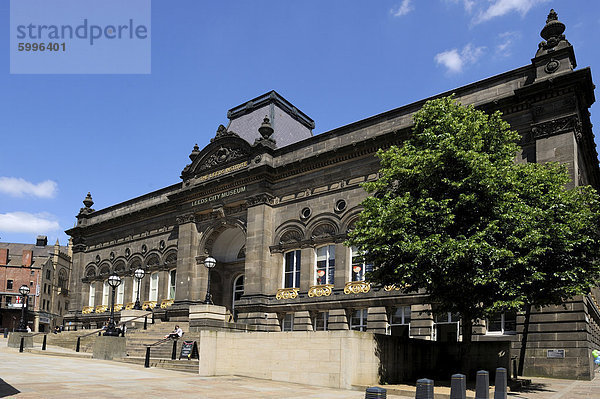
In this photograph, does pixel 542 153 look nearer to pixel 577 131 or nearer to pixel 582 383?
pixel 577 131

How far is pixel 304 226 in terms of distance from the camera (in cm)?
3192

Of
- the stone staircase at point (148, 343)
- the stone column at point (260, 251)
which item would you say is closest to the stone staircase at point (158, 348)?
the stone staircase at point (148, 343)

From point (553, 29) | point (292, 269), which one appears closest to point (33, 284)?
point (292, 269)

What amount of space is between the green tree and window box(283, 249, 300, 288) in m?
13.7

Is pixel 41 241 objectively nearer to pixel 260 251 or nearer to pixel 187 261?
pixel 187 261

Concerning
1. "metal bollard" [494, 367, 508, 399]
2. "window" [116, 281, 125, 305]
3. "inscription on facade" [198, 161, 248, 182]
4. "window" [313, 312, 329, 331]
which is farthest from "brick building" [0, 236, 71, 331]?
"metal bollard" [494, 367, 508, 399]

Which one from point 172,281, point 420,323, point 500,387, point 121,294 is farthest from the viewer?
point 121,294

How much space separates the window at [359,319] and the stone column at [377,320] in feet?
1.94

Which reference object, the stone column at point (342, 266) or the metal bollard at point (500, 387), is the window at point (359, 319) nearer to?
the stone column at point (342, 266)

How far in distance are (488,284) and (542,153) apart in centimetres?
931

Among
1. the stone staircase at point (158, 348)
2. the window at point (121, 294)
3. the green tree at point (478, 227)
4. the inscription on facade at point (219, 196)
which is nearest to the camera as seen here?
the green tree at point (478, 227)

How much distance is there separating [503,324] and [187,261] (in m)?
21.7

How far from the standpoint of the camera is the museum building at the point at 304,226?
2314 centimetres

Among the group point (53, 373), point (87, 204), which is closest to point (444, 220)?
point (53, 373)
